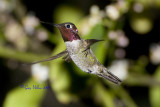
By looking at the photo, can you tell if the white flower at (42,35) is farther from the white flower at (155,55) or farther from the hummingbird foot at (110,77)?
the hummingbird foot at (110,77)

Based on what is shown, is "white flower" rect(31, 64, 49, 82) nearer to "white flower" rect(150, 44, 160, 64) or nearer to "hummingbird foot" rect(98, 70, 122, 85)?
"white flower" rect(150, 44, 160, 64)

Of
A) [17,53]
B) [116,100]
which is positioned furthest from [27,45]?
[116,100]

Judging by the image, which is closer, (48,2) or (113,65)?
(113,65)

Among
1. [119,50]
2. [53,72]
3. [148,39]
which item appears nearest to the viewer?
[53,72]

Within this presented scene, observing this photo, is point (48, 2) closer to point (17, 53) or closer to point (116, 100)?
point (17, 53)

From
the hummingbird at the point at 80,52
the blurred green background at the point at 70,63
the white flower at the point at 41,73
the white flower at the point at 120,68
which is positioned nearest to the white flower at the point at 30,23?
the blurred green background at the point at 70,63

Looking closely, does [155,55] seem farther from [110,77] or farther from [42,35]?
[110,77]

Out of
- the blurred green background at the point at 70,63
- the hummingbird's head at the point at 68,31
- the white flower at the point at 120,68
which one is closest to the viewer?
the hummingbird's head at the point at 68,31
